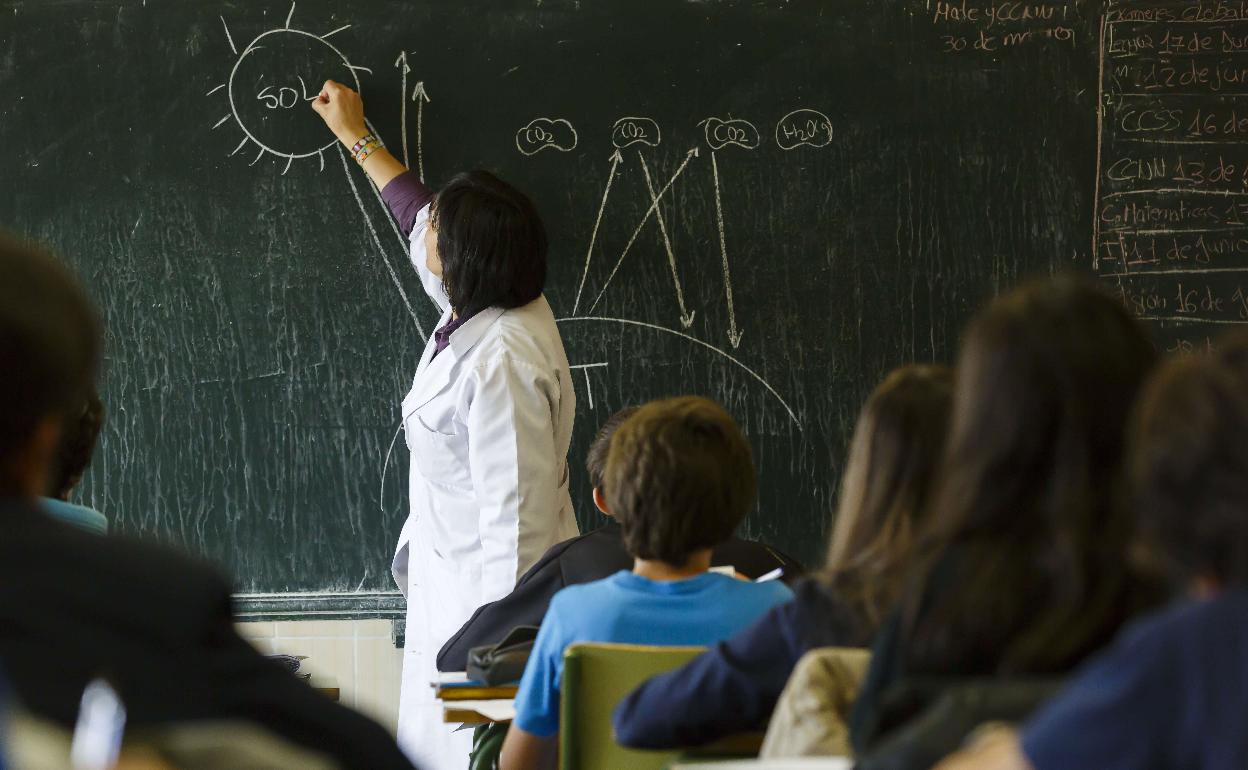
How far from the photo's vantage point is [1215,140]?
128 inches

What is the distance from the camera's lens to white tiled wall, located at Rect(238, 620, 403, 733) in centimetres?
336

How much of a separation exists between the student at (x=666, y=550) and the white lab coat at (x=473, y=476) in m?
0.84

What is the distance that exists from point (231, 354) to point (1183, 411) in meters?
2.68

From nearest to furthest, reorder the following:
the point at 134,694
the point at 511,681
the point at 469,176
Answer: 1. the point at 134,694
2. the point at 511,681
3. the point at 469,176

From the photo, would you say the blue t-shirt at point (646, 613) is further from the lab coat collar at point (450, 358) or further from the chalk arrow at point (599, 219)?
the chalk arrow at point (599, 219)

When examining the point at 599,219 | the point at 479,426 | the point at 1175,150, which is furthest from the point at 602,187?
the point at 1175,150

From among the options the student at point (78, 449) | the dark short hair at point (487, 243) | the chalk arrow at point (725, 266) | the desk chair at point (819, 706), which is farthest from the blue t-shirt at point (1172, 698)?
the chalk arrow at point (725, 266)

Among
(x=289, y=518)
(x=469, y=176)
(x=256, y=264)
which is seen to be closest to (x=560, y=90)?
(x=469, y=176)

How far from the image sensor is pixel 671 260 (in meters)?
3.27

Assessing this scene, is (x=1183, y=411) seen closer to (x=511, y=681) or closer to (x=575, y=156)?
(x=511, y=681)

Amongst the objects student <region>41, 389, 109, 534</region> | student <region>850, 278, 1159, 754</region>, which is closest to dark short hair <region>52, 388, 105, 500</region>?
student <region>41, 389, 109, 534</region>

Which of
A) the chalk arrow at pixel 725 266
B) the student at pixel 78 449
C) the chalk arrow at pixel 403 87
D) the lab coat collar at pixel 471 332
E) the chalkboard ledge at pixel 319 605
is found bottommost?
the chalkboard ledge at pixel 319 605

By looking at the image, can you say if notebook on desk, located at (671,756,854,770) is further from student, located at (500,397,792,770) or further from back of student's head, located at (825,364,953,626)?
student, located at (500,397,792,770)

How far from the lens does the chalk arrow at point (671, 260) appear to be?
3.26 m
